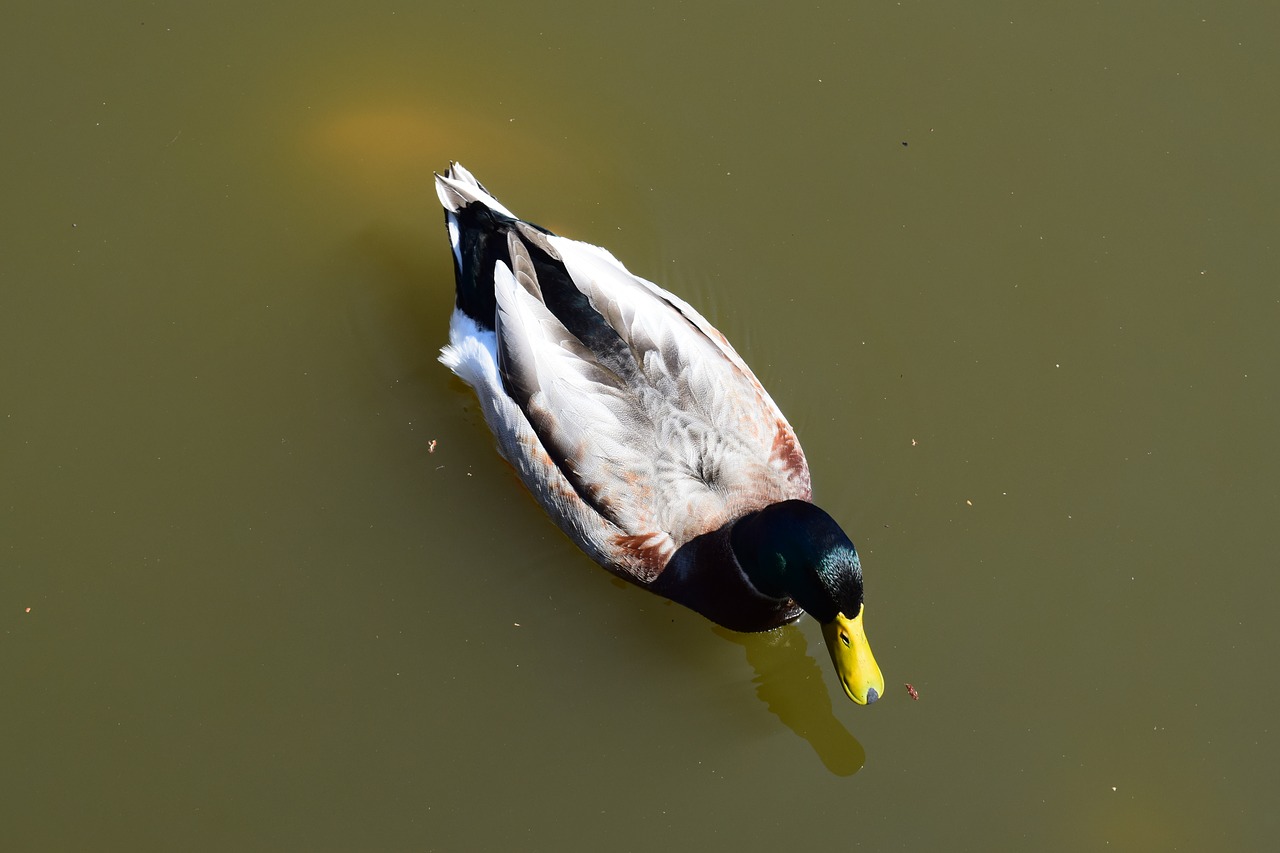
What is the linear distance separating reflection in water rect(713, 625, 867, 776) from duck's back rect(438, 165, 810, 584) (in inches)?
24.1

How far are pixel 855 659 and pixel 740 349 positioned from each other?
4.82ft

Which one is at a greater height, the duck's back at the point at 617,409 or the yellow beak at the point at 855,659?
the duck's back at the point at 617,409

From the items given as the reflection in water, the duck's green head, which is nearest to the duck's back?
the duck's green head

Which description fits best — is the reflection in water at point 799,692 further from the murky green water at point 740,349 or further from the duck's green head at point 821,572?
the duck's green head at point 821,572

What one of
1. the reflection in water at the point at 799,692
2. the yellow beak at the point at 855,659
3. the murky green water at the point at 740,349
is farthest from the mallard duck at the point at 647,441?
the murky green water at the point at 740,349

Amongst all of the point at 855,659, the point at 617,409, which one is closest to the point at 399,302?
the point at 617,409

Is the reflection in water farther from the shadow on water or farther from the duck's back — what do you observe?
the shadow on water

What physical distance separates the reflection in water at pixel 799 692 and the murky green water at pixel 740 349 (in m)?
0.02

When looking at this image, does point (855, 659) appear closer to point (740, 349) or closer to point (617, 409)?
point (617, 409)

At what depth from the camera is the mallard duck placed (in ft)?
13.8

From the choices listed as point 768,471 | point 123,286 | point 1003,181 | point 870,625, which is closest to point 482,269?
point 768,471

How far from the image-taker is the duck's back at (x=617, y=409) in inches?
167

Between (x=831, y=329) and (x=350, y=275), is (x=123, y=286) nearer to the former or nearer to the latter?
(x=350, y=275)

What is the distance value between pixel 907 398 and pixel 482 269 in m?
1.76
